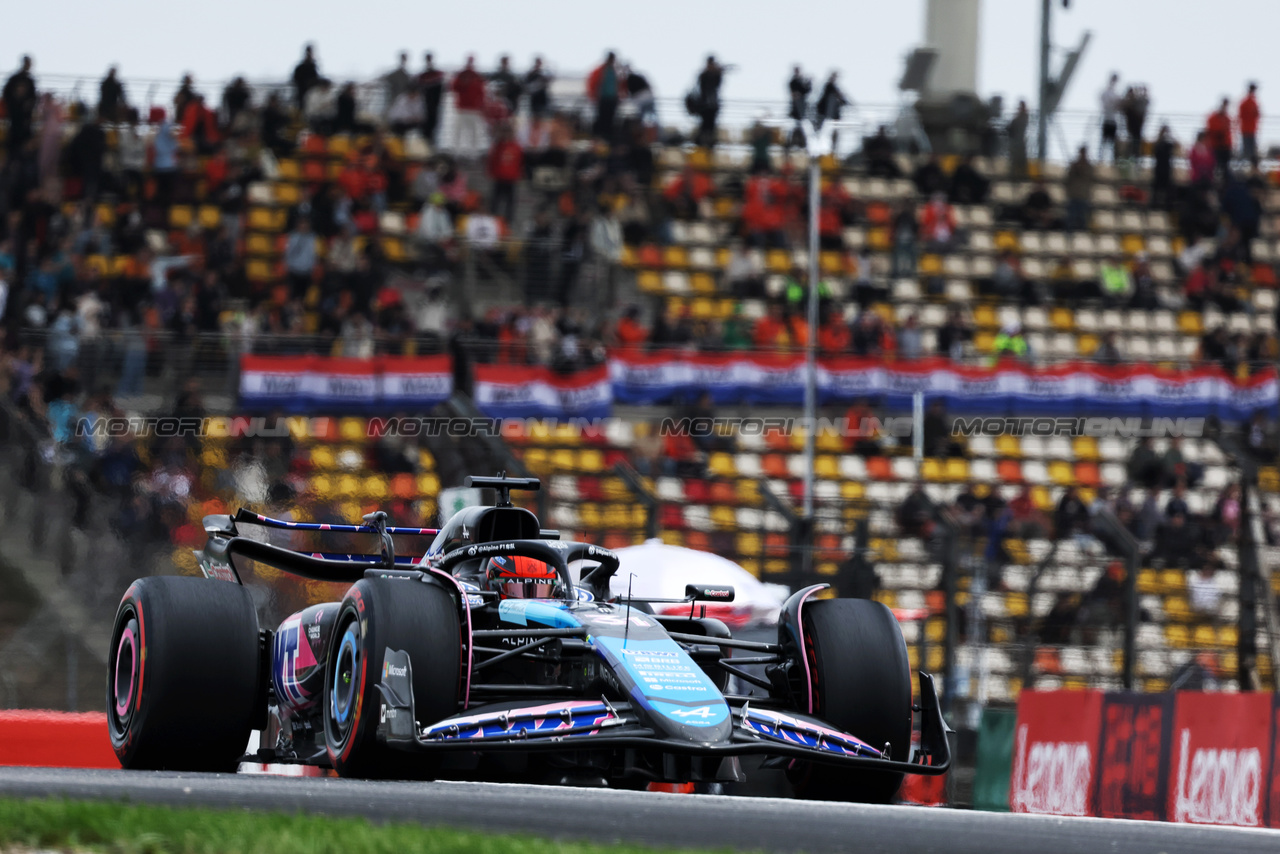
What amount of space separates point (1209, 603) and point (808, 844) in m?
9.29

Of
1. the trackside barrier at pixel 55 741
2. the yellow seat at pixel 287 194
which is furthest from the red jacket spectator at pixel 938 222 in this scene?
the trackside barrier at pixel 55 741

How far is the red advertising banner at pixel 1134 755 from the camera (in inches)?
453

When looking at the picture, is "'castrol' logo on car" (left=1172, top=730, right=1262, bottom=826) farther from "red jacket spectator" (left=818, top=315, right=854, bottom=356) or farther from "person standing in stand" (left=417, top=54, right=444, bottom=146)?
"person standing in stand" (left=417, top=54, right=444, bottom=146)

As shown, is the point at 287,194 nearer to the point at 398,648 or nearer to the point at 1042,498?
the point at 1042,498

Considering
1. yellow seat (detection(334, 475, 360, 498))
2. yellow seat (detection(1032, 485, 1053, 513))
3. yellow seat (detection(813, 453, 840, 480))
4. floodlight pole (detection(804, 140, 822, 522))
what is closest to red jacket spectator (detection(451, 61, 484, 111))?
floodlight pole (detection(804, 140, 822, 522))

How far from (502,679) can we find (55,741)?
4118 millimetres

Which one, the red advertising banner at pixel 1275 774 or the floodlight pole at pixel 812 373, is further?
the floodlight pole at pixel 812 373

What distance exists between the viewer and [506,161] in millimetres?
24016

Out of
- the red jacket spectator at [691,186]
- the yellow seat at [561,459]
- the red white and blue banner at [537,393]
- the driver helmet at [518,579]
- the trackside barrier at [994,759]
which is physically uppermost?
the red jacket spectator at [691,186]

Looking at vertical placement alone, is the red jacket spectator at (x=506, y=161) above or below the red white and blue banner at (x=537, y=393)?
above

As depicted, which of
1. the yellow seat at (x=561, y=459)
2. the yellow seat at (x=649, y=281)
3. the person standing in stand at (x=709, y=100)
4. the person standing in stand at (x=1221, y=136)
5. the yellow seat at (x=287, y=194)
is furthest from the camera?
the person standing in stand at (x=1221, y=136)

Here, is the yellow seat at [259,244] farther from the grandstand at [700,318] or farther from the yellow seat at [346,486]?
the yellow seat at [346,486]

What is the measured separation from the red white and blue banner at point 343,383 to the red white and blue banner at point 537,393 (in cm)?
45

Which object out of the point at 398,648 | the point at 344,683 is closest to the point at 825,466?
the point at 344,683
